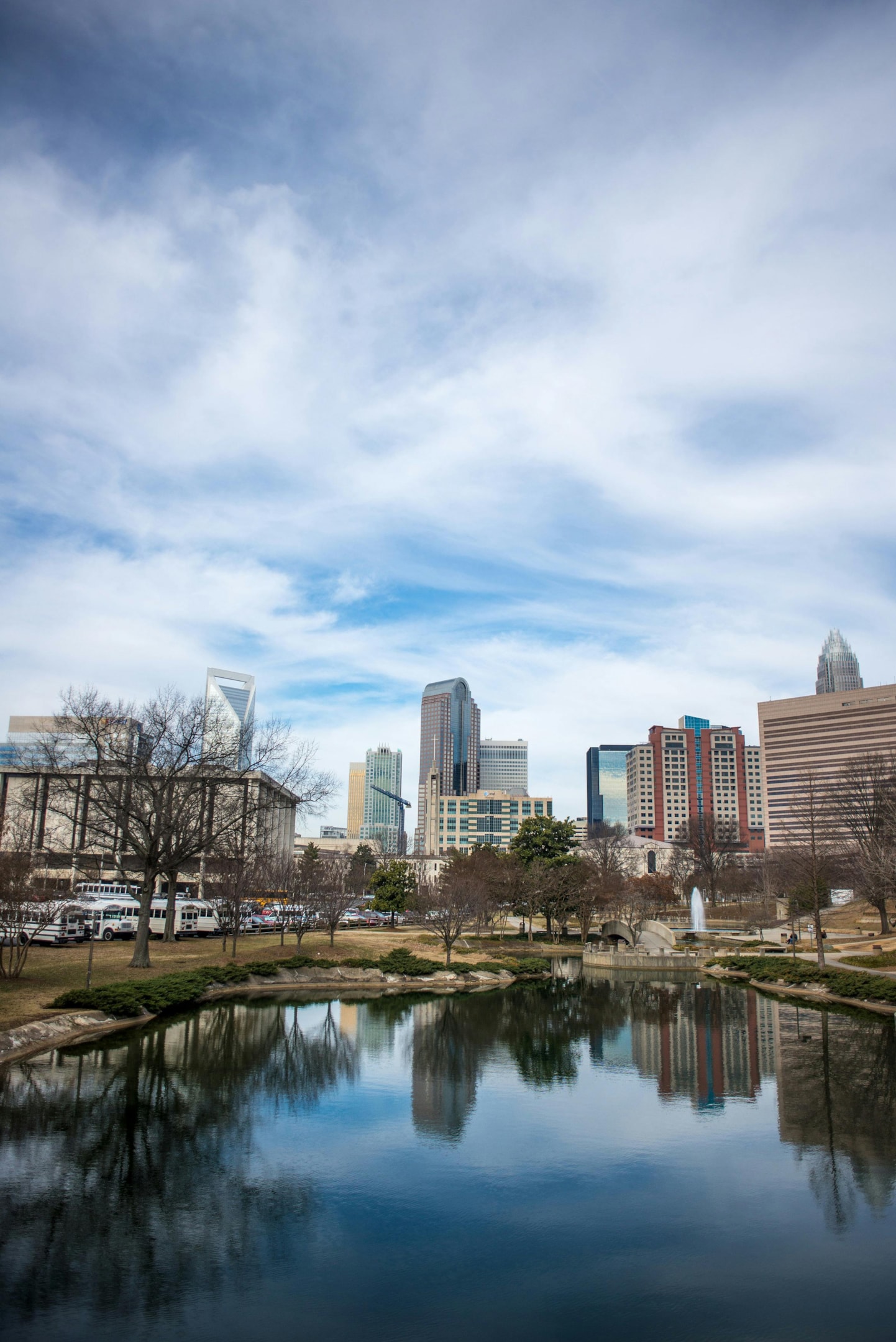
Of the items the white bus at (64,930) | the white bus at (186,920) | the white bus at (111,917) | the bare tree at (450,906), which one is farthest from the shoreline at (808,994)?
the white bus at (111,917)

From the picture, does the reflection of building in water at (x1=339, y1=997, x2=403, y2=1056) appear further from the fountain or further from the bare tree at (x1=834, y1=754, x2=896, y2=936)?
the fountain

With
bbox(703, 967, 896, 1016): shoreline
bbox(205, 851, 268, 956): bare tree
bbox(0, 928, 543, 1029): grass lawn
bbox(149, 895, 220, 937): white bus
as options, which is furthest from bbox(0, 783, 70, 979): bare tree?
bbox(703, 967, 896, 1016): shoreline

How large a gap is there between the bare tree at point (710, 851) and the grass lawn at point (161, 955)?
124 ft

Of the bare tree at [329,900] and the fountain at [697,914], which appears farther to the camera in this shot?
the fountain at [697,914]

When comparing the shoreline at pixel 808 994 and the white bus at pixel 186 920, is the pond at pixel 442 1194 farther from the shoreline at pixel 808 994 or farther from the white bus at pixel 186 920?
the white bus at pixel 186 920

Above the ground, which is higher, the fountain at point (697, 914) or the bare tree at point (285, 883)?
the bare tree at point (285, 883)

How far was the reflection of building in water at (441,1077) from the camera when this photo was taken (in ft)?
64.4

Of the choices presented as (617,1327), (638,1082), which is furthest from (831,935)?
(617,1327)

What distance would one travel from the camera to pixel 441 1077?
24.2m

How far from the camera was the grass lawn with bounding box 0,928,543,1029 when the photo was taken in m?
28.8

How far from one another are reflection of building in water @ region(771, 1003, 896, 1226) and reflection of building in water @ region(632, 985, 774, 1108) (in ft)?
2.69

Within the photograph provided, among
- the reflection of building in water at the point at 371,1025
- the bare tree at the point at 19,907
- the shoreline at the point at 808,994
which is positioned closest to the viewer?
the reflection of building in water at the point at 371,1025

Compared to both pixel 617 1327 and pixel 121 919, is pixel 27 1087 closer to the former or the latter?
pixel 617 1327

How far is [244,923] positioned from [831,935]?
1761 inches
